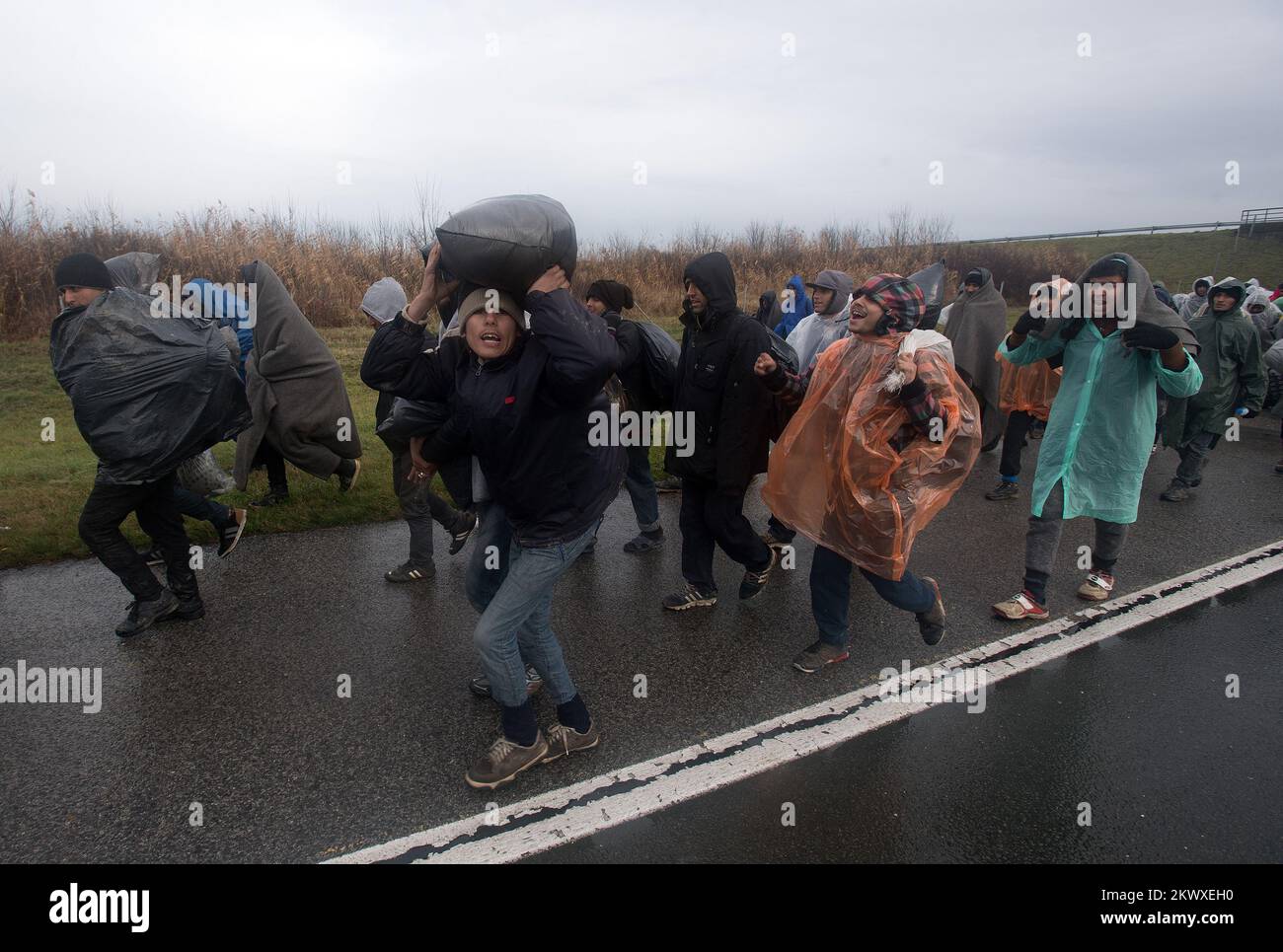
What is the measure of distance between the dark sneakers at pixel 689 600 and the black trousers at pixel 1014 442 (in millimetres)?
3764

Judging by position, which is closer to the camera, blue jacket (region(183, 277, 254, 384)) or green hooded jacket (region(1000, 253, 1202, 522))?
green hooded jacket (region(1000, 253, 1202, 522))

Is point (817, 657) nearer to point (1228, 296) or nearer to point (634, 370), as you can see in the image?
point (634, 370)

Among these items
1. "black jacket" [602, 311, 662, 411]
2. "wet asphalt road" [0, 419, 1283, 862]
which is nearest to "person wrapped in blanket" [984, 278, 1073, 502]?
"wet asphalt road" [0, 419, 1283, 862]

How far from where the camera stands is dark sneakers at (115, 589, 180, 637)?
409cm

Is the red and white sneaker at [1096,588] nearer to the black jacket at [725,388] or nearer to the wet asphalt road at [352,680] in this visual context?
the wet asphalt road at [352,680]

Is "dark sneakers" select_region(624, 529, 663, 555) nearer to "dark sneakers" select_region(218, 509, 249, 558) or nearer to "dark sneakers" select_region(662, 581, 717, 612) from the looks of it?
"dark sneakers" select_region(662, 581, 717, 612)

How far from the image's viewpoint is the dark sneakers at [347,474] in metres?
6.20

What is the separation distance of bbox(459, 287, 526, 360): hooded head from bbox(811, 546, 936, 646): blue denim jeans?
197cm

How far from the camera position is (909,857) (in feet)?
8.61

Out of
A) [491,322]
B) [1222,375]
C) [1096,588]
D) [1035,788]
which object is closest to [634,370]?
[491,322]

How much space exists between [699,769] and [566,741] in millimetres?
549

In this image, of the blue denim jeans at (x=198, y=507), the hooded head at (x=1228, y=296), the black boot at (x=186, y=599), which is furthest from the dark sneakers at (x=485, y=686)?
the hooded head at (x=1228, y=296)
